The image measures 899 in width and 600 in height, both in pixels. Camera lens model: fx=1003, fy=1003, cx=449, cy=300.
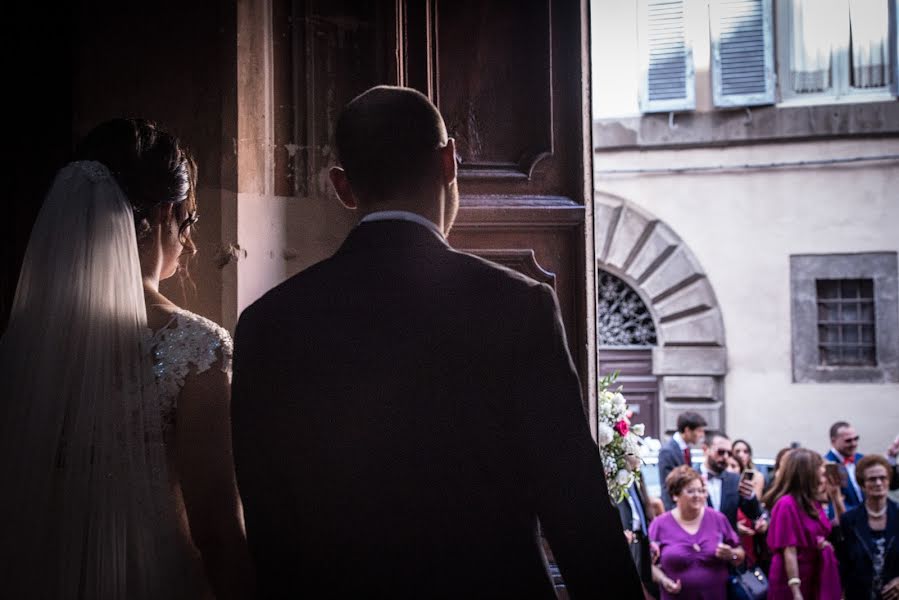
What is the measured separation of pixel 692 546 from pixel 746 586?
364mm

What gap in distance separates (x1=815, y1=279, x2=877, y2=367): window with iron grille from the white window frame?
174cm

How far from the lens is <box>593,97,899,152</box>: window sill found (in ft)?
31.1

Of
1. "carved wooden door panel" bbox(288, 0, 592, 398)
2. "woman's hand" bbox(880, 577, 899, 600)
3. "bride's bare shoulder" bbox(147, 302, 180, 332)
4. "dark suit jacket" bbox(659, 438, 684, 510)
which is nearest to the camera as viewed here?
"bride's bare shoulder" bbox(147, 302, 180, 332)

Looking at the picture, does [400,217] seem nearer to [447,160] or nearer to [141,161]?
[447,160]

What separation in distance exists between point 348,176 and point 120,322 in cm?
57

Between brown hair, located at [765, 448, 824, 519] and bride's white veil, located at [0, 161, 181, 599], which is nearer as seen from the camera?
bride's white veil, located at [0, 161, 181, 599]

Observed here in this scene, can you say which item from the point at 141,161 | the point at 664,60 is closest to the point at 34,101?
the point at 141,161

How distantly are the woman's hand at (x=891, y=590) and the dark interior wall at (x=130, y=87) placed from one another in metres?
4.19

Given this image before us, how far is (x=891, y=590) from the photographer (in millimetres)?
5258

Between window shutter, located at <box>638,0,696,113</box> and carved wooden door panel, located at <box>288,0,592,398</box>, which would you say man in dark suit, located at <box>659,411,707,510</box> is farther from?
carved wooden door panel, located at <box>288,0,592,398</box>

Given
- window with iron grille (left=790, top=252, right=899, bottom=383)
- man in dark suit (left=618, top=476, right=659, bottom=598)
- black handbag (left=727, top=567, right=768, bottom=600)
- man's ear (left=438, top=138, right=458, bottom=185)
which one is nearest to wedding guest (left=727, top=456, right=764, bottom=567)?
black handbag (left=727, top=567, right=768, bottom=600)

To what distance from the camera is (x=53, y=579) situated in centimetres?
184

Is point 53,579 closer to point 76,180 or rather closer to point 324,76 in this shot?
point 76,180

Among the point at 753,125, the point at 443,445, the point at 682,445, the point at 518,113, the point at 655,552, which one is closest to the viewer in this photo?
the point at 443,445
